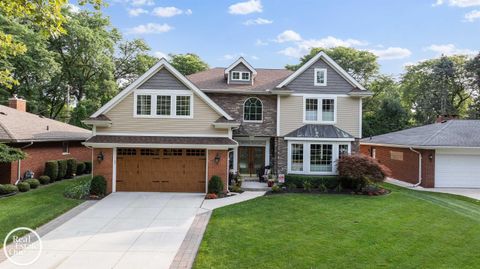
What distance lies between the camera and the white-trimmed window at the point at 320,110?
62.1 ft

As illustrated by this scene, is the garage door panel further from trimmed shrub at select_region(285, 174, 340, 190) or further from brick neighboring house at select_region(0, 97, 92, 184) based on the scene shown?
brick neighboring house at select_region(0, 97, 92, 184)

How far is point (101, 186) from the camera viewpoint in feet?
49.3

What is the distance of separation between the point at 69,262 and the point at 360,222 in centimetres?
915

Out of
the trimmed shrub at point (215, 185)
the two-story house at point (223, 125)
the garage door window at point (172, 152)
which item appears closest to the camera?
the trimmed shrub at point (215, 185)

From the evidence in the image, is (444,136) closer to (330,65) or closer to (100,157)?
(330,65)

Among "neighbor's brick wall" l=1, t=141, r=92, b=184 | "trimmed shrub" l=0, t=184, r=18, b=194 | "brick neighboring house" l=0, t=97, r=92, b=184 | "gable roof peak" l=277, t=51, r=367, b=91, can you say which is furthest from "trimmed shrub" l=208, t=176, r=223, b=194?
"neighbor's brick wall" l=1, t=141, r=92, b=184

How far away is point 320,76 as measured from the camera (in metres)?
19.0

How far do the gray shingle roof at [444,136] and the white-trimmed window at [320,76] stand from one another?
23.4 ft

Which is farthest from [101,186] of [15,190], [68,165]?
[68,165]

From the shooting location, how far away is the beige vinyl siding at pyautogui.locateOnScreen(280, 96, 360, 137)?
18.9m

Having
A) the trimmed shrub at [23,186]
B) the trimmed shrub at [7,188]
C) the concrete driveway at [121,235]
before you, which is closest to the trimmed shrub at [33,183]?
the trimmed shrub at [23,186]

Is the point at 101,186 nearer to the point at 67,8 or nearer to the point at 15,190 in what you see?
the point at 15,190

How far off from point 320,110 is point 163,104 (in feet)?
30.9

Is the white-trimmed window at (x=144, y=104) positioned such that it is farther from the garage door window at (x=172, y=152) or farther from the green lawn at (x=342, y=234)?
the green lawn at (x=342, y=234)
